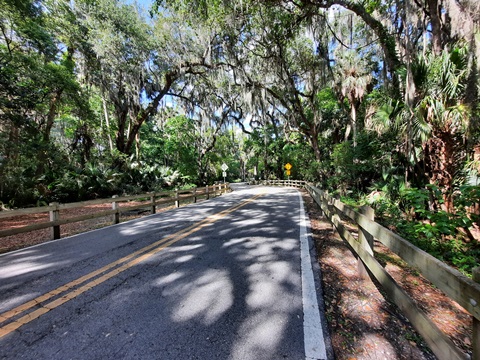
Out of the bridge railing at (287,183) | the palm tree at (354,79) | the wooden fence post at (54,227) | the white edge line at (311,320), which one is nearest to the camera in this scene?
the white edge line at (311,320)

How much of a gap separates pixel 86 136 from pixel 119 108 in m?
3.48

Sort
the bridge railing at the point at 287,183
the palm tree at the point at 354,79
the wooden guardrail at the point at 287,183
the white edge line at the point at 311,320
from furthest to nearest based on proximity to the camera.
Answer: the bridge railing at the point at 287,183, the wooden guardrail at the point at 287,183, the palm tree at the point at 354,79, the white edge line at the point at 311,320

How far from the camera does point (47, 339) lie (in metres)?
2.01

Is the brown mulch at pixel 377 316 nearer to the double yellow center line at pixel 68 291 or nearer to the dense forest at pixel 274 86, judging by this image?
the dense forest at pixel 274 86

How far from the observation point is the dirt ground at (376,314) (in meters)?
1.95

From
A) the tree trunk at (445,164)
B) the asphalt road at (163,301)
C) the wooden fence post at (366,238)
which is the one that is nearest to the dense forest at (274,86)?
the tree trunk at (445,164)

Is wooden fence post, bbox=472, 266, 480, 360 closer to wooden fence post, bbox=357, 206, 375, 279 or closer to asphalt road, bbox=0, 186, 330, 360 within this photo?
asphalt road, bbox=0, 186, 330, 360

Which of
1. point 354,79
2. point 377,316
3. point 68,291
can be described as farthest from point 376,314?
point 354,79

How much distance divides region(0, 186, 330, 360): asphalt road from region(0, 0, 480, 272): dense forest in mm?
3679

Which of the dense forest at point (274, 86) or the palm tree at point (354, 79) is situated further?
the palm tree at point (354, 79)

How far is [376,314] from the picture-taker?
7.91 ft

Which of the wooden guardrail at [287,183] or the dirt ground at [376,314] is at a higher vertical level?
the wooden guardrail at [287,183]

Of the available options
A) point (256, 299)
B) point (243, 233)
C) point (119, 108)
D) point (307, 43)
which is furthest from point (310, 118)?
point (256, 299)

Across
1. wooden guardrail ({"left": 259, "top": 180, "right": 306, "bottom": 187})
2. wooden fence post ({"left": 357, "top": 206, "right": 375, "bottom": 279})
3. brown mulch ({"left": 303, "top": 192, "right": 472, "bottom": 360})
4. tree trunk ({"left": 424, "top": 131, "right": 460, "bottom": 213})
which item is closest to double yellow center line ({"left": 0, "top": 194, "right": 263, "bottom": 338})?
brown mulch ({"left": 303, "top": 192, "right": 472, "bottom": 360})
